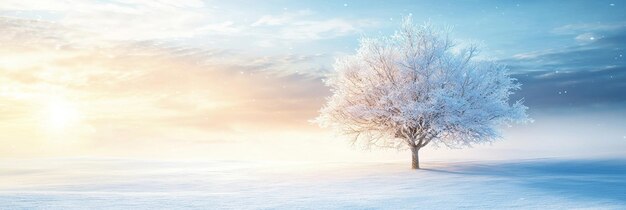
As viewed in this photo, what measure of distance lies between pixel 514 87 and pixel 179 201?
A: 912 inches

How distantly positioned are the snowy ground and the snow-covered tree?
2.55m

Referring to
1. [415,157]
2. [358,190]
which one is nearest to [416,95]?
[415,157]

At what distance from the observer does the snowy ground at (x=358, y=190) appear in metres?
16.5

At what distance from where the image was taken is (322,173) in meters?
30.2

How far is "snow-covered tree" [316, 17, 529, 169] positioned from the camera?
2980 cm

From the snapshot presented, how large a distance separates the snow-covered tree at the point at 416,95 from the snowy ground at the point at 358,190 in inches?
100

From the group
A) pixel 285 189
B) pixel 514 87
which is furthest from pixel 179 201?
pixel 514 87

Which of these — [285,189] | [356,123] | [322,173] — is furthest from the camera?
[356,123]

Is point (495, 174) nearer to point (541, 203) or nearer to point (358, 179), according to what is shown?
point (358, 179)

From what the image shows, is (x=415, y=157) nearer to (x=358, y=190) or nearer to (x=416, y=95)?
(x=416, y=95)

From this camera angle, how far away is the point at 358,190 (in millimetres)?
21375

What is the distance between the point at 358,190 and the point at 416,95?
1064 cm

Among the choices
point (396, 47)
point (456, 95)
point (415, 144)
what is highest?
point (396, 47)

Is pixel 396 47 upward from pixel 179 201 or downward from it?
upward
